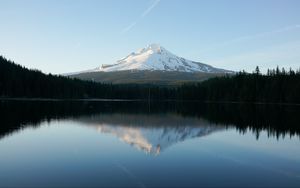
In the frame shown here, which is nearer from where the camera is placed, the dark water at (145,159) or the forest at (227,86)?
the dark water at (145,159)

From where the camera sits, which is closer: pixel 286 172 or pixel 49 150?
pixel 286 172

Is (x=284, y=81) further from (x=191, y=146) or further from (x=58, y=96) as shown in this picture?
(x=191, y=146)

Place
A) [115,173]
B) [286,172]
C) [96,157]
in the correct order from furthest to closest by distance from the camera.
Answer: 1. [96,157]
2. [286,172]
3. [115,173]

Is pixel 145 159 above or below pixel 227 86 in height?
below

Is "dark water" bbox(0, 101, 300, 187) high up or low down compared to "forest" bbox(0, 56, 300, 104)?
down

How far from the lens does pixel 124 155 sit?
24219 millimetres

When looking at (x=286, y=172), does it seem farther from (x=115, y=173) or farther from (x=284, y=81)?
(x=284, y=81)

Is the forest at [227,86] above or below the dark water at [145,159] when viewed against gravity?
above

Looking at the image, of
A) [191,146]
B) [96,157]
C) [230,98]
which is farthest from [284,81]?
[96,157]

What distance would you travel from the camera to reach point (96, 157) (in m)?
23.4

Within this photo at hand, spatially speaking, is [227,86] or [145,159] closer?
[145,159]

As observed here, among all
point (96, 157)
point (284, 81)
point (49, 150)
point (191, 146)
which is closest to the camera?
point (96, 157)

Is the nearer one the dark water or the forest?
the dark water

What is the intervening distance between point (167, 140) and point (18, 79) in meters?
124
